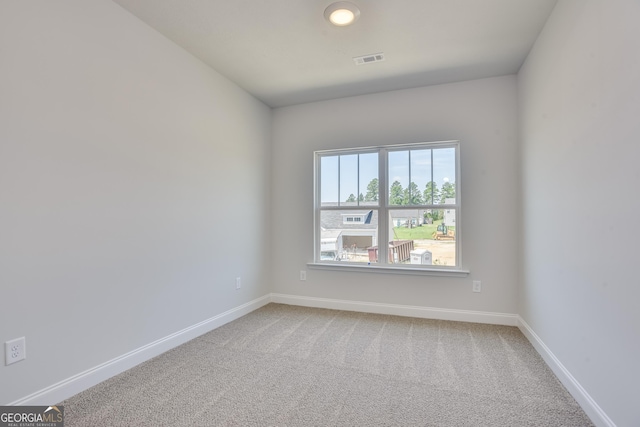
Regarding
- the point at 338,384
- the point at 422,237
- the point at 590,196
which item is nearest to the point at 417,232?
the point at 422,237

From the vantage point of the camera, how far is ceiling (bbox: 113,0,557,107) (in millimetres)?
2186

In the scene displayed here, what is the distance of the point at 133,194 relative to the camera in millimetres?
2305

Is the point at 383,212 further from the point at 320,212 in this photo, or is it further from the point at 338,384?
the point at 338,384

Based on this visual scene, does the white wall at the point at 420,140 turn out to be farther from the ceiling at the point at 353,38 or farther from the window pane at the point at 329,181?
the ceiling at the point at 353,38

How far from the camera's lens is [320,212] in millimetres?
3977

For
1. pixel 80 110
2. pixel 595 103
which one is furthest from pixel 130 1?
pixel 595 103

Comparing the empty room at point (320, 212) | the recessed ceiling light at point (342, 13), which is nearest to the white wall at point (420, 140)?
the empty room at point (320, 212)

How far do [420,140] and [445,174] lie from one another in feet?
1.56

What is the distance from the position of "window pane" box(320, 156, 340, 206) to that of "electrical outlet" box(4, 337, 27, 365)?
2962 mm

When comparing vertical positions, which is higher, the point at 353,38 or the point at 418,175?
the point at 353,38

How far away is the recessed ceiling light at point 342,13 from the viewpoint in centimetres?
213

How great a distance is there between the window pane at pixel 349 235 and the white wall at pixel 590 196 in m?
1.65

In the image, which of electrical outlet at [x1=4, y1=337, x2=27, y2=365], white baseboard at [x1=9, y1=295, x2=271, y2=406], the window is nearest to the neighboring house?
the window

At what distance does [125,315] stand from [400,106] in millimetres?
3343
